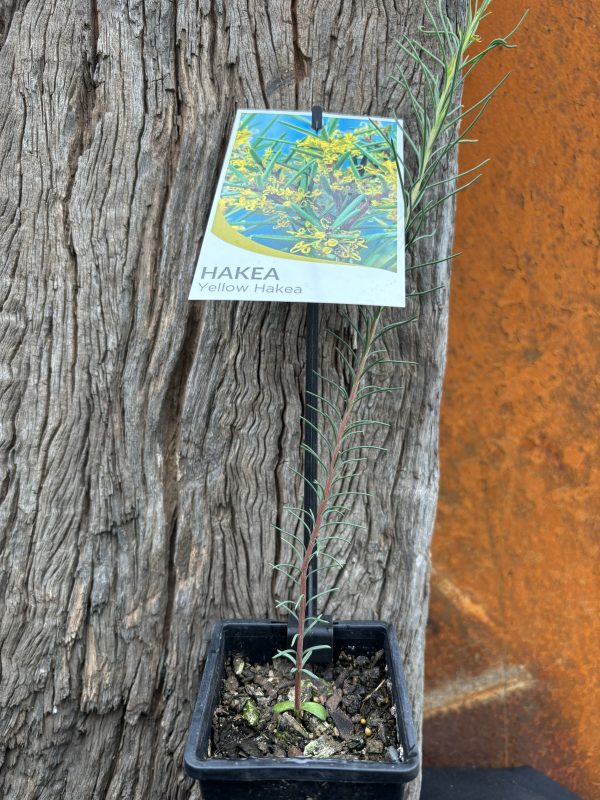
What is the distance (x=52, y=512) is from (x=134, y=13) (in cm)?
104

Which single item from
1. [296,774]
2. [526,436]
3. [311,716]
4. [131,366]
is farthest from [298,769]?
[526,436]

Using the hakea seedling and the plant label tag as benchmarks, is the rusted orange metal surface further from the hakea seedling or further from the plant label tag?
the plant label tag

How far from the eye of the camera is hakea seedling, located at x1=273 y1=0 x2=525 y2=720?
1017 mm

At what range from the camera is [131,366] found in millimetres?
1248

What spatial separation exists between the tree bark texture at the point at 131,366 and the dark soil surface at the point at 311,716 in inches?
8.7

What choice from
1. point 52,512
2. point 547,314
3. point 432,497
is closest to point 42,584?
point 52,512

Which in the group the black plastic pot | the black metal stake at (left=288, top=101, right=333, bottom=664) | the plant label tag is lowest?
the black plastic pot

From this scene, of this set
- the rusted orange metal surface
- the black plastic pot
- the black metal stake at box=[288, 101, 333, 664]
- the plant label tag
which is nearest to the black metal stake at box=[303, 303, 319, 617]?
the black metal stake at box=[288, 101, 333, 664]

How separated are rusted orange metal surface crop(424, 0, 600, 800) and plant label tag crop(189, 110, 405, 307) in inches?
27.2

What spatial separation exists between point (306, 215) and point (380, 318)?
28cm

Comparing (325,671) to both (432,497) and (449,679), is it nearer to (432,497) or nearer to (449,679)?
(432,497)

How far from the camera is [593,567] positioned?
1.72 meters

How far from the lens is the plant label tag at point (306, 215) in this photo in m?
1.06

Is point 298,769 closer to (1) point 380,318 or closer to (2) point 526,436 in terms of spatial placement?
(1) point 380,318
